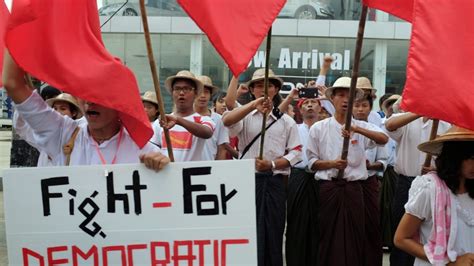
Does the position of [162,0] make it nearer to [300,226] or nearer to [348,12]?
[348,12]

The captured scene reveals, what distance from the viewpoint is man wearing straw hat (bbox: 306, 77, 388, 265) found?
442cm

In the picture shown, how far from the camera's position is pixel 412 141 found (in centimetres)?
450

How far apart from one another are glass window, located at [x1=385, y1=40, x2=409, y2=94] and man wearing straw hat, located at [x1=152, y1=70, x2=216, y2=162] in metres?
14.9

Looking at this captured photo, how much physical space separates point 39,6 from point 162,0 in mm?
16146

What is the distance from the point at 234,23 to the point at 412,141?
7.44 ft

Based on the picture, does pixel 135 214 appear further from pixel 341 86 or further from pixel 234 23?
pixel 341 86

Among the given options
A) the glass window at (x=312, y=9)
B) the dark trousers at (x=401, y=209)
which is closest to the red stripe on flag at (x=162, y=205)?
the dark trousers at (x=401, y=209)

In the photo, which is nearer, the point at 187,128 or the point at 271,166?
the point at 187,128

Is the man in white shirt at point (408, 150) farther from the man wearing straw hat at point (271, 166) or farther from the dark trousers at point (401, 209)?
the man wearing straw hat at point (271, 166)

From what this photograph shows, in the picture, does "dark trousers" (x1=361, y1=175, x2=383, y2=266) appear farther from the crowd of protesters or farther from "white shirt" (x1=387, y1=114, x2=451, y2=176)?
"white shirt" (x1=387, y1=114, x2=451, y2=176)

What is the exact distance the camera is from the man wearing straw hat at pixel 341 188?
442 centimetres

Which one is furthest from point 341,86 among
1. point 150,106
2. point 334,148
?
point 150,106

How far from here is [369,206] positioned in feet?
15.0

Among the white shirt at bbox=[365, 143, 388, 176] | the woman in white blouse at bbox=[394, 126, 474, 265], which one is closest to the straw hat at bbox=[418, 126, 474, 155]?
the woman in white blouse at bbox=[394, 126, 474, 265]
